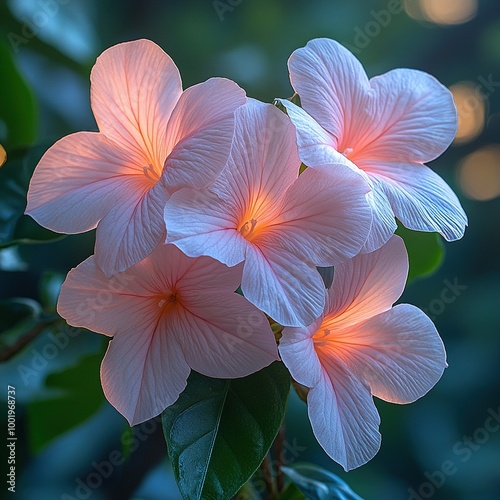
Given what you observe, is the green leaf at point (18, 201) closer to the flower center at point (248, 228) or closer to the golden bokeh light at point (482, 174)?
the flower center at point (248, 228)

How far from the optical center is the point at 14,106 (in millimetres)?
846

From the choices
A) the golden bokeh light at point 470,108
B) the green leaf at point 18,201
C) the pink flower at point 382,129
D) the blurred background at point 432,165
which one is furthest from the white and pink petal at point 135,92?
the golden bokeh light at point 470,108

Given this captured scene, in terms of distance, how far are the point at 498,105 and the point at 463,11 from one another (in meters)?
0.19

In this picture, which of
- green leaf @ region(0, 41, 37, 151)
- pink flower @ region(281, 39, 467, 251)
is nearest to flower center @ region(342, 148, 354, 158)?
pink flower @ region(281, 39, 467, 251)

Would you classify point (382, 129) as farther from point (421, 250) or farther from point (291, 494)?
point (291, 494)

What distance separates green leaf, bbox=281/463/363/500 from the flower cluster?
0.57 feet

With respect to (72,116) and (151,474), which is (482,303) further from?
(72,116)

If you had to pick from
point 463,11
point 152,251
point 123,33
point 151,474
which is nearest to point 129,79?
point 152,251

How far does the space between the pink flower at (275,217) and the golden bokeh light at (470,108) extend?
78 centimetres

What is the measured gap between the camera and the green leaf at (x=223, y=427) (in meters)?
0.48

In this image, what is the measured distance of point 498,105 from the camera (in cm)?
119

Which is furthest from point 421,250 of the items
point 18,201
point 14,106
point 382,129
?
point 14,106

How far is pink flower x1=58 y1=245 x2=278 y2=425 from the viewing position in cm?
46

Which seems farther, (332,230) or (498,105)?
(498,105)
